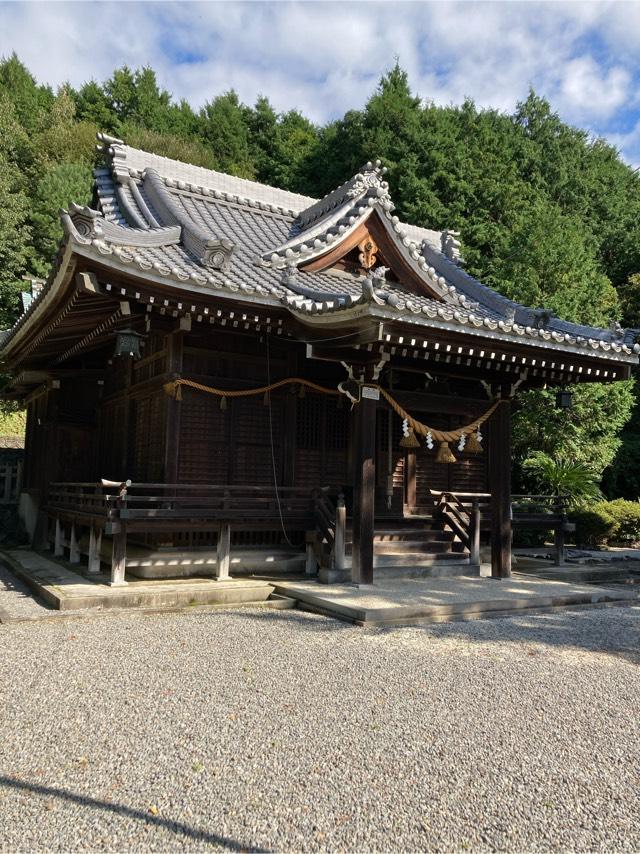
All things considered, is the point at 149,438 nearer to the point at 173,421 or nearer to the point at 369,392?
the point at 173,421

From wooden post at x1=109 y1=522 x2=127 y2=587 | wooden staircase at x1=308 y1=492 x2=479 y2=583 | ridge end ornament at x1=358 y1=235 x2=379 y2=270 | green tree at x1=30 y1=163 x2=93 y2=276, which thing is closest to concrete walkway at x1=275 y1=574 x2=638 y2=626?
wooden staircase at x1=308 y1=492 x2=479 y2=583

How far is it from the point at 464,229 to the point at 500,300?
60.4ft

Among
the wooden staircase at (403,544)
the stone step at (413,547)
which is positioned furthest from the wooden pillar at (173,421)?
the stone step at (413,547)

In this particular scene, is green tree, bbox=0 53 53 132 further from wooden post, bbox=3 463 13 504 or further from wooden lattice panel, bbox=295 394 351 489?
wooden lattice panel, bbox=295 394 351 489

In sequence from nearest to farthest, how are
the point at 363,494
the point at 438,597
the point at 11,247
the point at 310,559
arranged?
the point at 438,597 < the point at 363,494 < the point at 310,559 < the point at 11,247

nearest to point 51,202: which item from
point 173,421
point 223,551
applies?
point 173,421

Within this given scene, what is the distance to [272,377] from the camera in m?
10.3

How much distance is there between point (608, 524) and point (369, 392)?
10.9 meters

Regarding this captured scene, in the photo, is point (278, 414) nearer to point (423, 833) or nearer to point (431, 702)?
point (431, 702)

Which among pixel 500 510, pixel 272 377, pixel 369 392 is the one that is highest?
pixel 272 377

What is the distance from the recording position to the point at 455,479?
39.3 feet

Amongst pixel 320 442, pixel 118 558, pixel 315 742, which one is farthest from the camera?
pixel 320 442

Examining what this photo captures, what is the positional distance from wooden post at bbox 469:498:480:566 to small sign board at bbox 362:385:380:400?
3098mm

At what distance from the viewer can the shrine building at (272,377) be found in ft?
27.5
